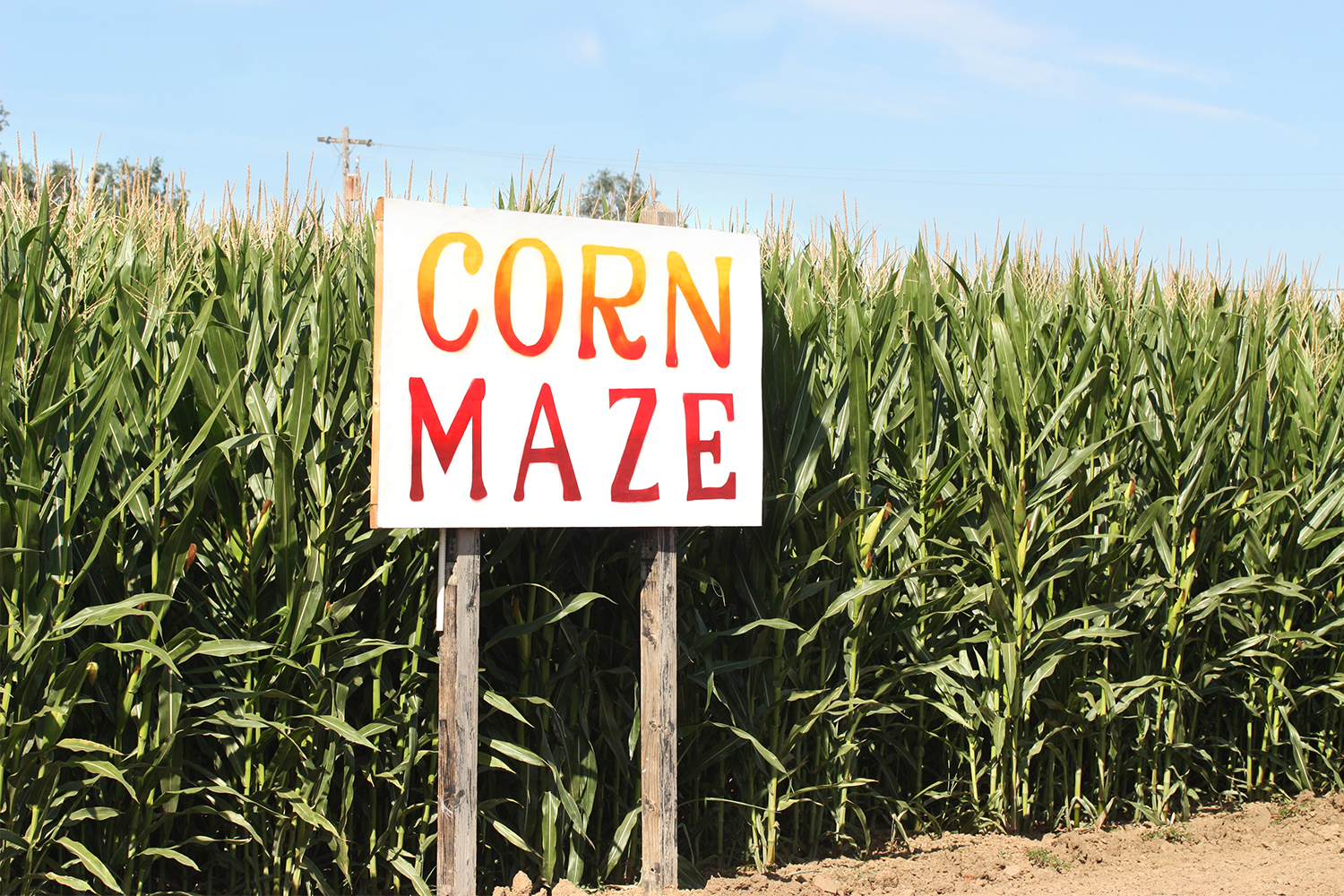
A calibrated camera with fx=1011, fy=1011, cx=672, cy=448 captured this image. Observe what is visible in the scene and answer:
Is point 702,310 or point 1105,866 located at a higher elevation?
point 702,310

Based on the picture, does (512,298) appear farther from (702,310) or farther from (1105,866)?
(1105,866)

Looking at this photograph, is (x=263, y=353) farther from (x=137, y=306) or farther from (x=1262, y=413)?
(x=1262, y=413)

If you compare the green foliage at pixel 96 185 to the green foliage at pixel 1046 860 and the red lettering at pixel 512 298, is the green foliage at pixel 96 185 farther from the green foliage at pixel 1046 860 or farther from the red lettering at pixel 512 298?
the green foliage at pixel 1046 860

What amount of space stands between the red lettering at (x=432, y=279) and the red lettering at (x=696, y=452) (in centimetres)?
71

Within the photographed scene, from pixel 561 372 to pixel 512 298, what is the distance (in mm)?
259

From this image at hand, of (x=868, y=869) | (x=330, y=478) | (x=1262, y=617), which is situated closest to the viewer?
(x=330, y=478)

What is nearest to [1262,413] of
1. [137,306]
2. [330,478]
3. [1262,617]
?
[1262,617]

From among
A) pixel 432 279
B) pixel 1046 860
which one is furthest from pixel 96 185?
pixel 1046 860

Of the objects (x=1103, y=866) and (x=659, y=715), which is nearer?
(x=659, y=715)

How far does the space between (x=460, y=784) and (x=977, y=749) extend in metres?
2.03

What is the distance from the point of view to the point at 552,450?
2.98 meters

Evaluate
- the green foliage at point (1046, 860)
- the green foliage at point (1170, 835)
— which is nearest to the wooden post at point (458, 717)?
the green foliage at point (1046, 860)

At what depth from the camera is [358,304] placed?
3.34 meters

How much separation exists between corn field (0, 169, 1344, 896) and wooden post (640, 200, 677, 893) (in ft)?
0.79
